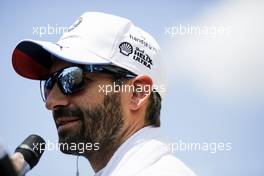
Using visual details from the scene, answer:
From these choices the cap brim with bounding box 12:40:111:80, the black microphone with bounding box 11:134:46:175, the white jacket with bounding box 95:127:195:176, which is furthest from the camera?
the cap brim with bounding box 12:40:111:80

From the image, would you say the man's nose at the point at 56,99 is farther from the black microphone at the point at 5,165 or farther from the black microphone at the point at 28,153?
the black microphone at the point at 5,165

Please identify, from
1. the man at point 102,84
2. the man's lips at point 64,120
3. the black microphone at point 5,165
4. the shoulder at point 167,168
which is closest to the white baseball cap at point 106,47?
the man at point 102,84

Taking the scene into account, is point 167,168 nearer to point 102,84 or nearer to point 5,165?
point 102,84

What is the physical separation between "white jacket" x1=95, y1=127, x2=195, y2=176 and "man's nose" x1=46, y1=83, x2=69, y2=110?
0.20 metres

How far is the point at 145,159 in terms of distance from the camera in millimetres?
756

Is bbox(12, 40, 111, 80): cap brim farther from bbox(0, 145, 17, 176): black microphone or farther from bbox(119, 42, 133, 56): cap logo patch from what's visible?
bbox(0, 145, 17, 176): black microphone

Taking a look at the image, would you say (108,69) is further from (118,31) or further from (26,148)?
(26,148)

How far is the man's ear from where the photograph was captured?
3.07 ft

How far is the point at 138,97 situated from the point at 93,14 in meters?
0.23

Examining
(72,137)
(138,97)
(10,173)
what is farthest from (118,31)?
(10,173)

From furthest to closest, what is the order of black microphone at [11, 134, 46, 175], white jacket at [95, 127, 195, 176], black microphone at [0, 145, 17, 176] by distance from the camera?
white jacket at [95, 127, 195, 176] → black microphone at [11, 134, 46, 175] → black microphone at [0, 145, 17, 176]

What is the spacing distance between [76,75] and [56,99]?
8 centimetres

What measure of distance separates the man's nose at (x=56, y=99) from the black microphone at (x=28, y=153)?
0.30 ft

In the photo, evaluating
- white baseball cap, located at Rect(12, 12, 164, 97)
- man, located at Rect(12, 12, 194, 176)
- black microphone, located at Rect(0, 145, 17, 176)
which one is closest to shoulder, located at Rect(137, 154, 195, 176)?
Result: man, located at Rect(12, 12, 194, 176)
